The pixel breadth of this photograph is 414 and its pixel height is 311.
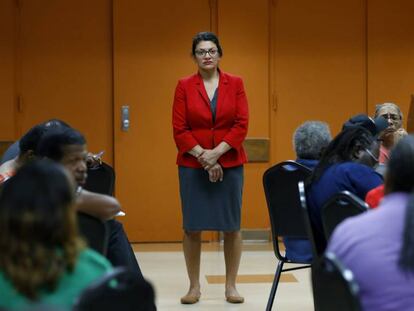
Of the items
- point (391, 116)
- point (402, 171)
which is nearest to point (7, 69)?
point (391, 116)

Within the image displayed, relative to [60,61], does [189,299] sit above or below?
below

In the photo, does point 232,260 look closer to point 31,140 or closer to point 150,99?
point 31,140

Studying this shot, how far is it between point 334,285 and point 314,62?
612 centimetres

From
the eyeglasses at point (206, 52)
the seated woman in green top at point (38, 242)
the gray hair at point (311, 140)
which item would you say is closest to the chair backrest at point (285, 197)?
the gray hair at point (311, 140)

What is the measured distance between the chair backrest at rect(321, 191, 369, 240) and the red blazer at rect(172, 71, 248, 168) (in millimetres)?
2114

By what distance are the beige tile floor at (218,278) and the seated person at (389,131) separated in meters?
1.06

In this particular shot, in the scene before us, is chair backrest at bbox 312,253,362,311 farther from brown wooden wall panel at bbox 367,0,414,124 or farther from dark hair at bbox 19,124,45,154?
brown wooden wall panel at bbox 367,0,414,124

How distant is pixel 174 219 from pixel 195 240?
2.62m

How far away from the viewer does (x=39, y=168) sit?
195 centimetres

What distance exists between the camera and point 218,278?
607 centimetres

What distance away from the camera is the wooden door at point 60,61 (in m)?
7.75

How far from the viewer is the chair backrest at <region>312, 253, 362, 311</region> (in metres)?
1.97

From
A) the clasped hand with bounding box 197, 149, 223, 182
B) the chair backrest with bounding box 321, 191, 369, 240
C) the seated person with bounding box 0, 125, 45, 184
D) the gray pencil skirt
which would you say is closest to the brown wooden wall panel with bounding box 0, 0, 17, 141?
the gray pencil skirt

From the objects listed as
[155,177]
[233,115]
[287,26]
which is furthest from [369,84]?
[233,115]
